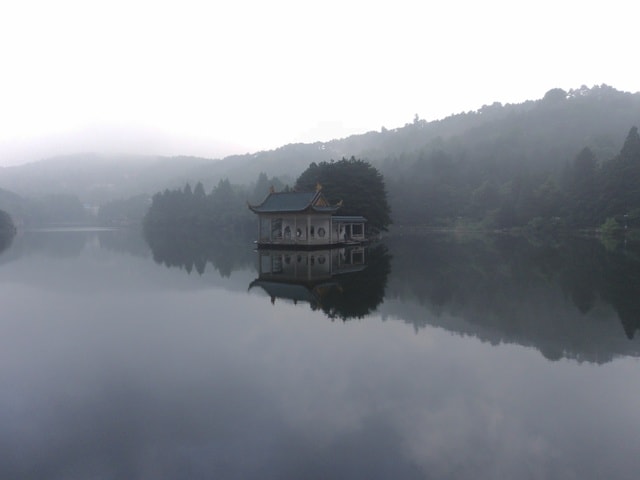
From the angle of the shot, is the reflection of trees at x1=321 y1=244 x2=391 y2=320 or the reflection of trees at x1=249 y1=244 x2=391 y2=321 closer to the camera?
the reflection of trees at x1=321 y1=244 x2=391 y2=320

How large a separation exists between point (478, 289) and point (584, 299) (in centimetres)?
307

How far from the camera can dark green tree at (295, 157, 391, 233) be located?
133 feet

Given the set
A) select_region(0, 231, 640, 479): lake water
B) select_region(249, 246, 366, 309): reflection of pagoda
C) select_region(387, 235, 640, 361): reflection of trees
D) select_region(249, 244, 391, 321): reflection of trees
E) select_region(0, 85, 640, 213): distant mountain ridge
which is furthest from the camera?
select_region(0, 85, 640, 213): distant mountain ridge

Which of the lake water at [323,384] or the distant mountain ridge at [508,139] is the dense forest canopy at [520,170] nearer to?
the distant mountain ridge at [508,139]

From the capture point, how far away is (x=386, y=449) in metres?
5.07

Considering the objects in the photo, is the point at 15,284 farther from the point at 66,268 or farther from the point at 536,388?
the point at 536,388

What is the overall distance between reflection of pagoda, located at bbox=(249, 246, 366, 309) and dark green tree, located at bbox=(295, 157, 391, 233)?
12.0m

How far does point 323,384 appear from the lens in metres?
6.95

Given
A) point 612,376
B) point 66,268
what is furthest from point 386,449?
point 66,268

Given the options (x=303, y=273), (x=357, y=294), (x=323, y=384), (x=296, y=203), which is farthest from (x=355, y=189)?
(x=323, y=384)

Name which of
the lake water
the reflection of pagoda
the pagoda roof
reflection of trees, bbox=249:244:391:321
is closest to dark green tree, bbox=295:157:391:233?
the pagoda roof

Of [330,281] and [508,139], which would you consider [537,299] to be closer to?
[330,281]

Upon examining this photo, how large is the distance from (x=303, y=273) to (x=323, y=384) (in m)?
12.6

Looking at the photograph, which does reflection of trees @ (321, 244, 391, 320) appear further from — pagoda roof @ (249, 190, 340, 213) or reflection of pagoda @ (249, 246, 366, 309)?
pagoda roof @ (249, 190, 340, 213)
